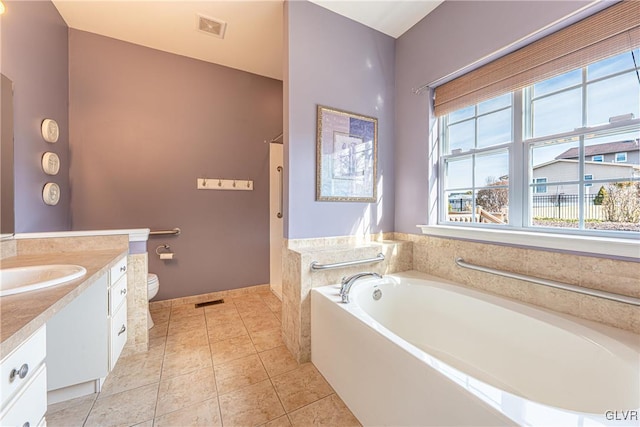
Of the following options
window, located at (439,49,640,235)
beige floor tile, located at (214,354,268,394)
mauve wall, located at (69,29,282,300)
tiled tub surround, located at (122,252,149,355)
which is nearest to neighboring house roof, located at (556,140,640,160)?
window, located at (439,49,640,235)

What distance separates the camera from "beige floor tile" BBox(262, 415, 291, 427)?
1220 mm

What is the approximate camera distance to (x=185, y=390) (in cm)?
144

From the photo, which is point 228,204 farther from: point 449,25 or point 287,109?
point 449,25

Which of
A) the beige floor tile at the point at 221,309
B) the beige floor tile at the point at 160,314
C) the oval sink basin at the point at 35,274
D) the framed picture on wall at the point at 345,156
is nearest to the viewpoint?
the oval sink basin at the point at 35,274

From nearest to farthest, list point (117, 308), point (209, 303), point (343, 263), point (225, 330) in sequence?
point (117, 308)
point (343, 263)
point (225, 330)
point (209, 303)

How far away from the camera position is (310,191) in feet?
6.27

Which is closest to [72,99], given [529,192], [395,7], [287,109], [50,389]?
[287,109]

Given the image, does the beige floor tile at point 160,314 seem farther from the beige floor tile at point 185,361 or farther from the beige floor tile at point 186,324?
the beige floor tile at point 185,361

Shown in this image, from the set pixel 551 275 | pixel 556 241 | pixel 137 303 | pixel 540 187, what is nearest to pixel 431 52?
pixel 540 187

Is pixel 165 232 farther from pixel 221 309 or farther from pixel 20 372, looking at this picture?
pixel 20 372

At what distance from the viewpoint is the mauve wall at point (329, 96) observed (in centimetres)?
184

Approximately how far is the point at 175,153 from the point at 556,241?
3.25 metres

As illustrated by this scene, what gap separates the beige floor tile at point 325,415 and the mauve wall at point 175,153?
1.89m

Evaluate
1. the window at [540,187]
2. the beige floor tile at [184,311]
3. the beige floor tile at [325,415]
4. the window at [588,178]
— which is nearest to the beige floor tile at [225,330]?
the beige floor tile at [184,311]
